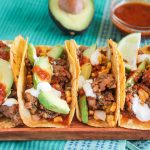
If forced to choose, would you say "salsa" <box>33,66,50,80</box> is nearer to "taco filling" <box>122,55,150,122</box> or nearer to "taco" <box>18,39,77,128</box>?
"taco" <box>18,39,77,128</box>

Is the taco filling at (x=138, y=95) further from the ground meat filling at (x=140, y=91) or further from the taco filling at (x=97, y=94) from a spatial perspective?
the taco filling at (x=97, y=94)

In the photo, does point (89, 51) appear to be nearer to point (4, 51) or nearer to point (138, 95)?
point (138, 95)

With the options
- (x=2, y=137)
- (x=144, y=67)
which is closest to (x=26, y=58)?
(x=2, y=137)

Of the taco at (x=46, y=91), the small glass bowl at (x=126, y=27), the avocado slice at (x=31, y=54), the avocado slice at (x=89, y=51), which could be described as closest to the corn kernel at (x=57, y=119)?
the taco at (x=46, y=91)

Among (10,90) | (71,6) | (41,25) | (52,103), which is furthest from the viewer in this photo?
(41,25)

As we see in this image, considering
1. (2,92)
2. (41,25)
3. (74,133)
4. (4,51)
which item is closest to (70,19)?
(41,25)

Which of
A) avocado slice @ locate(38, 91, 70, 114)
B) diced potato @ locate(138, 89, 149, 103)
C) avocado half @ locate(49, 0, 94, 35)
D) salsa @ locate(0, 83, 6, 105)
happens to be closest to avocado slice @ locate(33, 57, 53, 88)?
avocado slice @ locate(38, 91, 70, 114)
